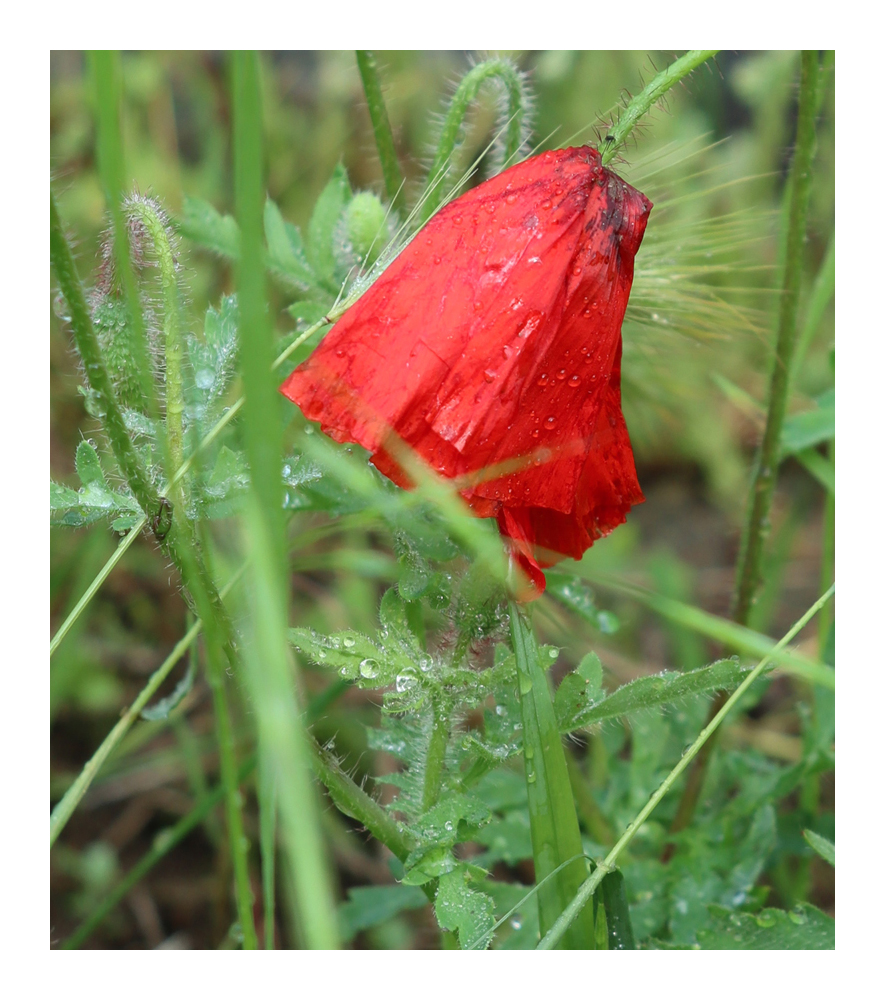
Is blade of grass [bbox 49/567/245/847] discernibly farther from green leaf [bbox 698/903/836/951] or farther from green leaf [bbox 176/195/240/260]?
green leaf [bbox 698/903/836/951]

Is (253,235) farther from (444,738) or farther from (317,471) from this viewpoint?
(444,738)

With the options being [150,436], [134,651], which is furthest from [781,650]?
[134,651]

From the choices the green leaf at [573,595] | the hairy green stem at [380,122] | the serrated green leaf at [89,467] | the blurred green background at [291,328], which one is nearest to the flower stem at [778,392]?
the blurred green background at [291,328]

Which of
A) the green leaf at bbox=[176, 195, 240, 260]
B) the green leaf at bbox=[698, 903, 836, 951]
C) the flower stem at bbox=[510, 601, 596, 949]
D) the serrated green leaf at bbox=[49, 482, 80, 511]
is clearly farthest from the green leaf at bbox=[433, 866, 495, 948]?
the green leaf at bbox=[176, 195, 240, 260]

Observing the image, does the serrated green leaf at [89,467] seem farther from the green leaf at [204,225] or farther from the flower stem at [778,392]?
the flower stem at [778,392]

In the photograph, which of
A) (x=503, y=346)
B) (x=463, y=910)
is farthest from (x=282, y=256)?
(x=463, y=910)

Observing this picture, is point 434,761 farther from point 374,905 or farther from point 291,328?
point 291,328
